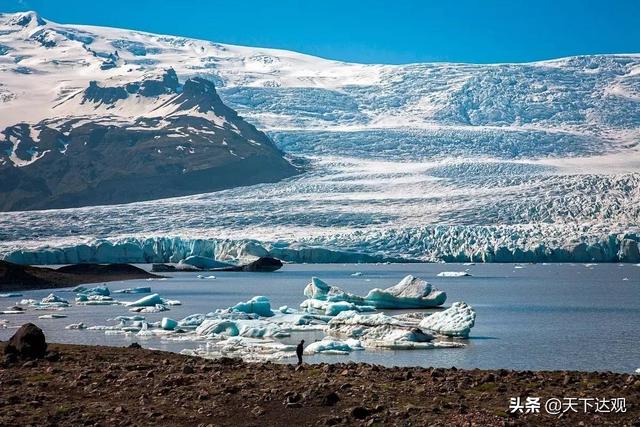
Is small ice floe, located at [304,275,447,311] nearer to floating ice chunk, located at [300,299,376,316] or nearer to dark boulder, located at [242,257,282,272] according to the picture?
floating ice chunk, located at [300,299,376,316]

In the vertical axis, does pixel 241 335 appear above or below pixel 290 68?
below

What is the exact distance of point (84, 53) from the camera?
556ft

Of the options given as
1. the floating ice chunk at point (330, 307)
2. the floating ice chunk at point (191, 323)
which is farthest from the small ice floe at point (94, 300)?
the floating ice chunk at point (191, 323)

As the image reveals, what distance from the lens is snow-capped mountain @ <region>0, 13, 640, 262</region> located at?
2462 inches

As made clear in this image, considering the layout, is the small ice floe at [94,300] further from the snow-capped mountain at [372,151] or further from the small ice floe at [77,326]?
the snow-capped mountain at [372,151]

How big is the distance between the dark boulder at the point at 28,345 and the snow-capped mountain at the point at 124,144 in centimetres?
8642

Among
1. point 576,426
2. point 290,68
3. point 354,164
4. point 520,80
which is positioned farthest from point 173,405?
point 290,68

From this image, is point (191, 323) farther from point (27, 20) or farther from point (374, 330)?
point (27, 20)

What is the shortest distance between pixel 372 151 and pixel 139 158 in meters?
30.1

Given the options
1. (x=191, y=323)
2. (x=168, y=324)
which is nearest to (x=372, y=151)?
(x=191, y=323)

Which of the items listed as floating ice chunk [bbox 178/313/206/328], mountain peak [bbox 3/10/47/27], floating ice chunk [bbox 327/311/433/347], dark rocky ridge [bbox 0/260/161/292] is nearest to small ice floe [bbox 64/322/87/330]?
floating ice chunk [bbox 178/313/206/328]

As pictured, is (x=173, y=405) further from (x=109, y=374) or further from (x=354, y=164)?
(x=354, y=164)

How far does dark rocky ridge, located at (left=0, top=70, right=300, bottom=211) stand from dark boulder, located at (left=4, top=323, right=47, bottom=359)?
85.4 metres

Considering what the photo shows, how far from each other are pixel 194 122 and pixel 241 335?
10037 cm
